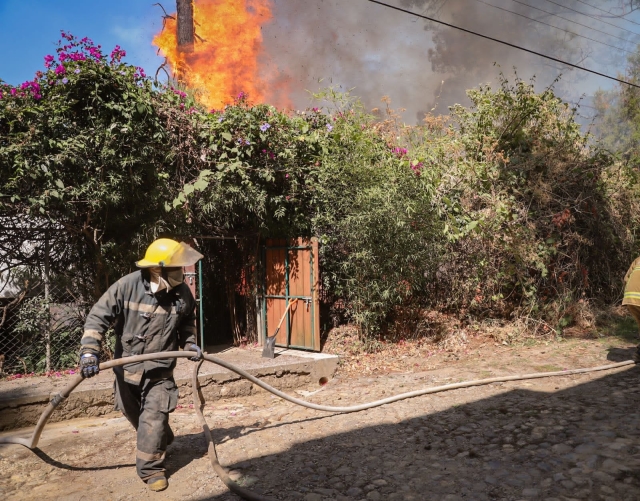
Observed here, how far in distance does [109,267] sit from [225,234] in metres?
2.18

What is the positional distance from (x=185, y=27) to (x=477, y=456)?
1388 centimetres

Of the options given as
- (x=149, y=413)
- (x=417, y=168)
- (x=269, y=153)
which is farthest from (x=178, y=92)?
(x=149, y=413)

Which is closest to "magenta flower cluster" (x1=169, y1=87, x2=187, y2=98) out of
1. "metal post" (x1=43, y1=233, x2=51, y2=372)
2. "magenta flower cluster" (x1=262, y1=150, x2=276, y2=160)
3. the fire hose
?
"magenta flower cluster" (x1=262, y1=150, x2=276, y2=160)

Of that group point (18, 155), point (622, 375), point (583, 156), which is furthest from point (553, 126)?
point (18, 155)

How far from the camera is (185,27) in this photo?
14.4 metres

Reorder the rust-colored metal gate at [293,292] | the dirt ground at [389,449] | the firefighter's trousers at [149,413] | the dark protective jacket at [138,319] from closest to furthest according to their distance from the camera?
the dirt ground at [389,449]
the firefighter's trousers at [149,413]
the dark protective jacket at [138,319]
the rust-colored metal gate at [293,292]

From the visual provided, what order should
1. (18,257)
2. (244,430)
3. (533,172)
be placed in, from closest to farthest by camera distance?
(244,430)
(18,257)
(533,172)

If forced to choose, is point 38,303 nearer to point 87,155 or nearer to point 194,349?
point 87,155

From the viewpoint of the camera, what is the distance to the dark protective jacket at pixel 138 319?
4.03 meters

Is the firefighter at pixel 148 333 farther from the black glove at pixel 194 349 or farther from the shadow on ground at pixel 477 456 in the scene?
the shadow on ground at pixel 477 456

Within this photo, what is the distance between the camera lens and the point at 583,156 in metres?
9.99

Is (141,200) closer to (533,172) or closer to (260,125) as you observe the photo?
(260,125)

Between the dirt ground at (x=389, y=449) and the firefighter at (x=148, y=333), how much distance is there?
1.27ft

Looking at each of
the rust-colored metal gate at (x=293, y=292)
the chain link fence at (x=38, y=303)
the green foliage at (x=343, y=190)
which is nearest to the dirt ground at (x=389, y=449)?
the chain link fence at (x=38, y=303)
